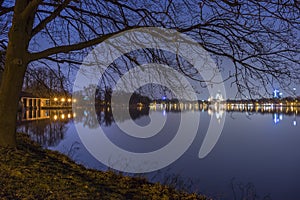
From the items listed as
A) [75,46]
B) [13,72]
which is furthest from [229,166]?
[13,72]

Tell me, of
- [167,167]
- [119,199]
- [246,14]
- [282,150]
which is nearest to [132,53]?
[246,14]

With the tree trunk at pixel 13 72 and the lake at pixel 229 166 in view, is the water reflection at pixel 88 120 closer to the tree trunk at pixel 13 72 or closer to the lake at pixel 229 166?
the lake at pixel 229 166

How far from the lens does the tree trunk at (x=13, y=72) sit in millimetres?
6098

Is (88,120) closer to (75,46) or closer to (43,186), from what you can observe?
(75,46)

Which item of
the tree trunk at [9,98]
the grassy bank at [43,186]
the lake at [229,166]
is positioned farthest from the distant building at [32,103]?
the grassy bank at [43,186]

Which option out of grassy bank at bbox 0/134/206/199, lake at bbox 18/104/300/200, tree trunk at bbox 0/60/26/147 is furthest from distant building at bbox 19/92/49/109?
grassy bank at bbox 0/134/206/199

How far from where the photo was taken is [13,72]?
20.0ft

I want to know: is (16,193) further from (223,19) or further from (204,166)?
(204,166)

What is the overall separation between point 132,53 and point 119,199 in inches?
142

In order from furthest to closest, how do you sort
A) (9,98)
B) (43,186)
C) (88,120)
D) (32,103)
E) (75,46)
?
(32,103) → (88,120) → (9,98) → (75,46) → (43,186)

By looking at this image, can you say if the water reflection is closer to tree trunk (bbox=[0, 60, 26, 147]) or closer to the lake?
the lake

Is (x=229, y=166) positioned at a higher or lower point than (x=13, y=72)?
lower

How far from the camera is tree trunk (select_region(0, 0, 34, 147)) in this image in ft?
20.0

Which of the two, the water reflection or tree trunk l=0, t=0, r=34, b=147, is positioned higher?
tree trunk l=0, t=0, r=34, b=147
